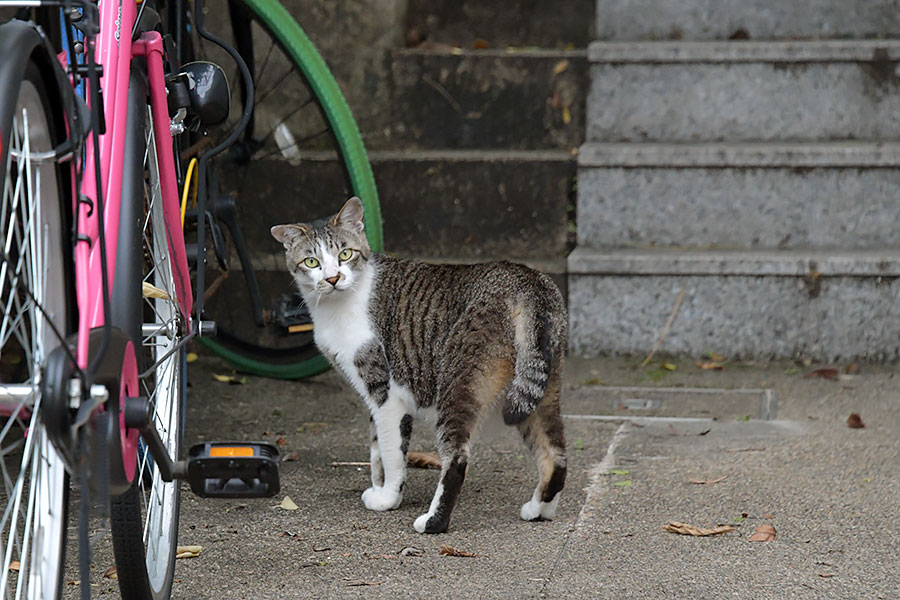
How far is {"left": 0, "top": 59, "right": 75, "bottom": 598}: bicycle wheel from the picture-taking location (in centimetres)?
165

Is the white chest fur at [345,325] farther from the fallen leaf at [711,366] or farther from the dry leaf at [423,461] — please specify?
the fallen leaf at [711,366]

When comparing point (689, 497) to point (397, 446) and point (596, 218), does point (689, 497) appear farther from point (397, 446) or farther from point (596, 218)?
point (596, 218)

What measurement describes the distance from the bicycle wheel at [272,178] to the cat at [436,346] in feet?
2.01

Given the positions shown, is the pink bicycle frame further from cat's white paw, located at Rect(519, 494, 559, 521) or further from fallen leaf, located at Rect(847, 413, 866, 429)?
fallen leaf, located at Rect(847, 413, 866, 429)

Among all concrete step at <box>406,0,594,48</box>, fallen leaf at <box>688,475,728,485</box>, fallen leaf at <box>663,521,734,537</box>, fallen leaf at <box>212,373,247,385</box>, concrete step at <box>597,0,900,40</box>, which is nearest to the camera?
fallen leaf at <box>663,521,734,537</box>

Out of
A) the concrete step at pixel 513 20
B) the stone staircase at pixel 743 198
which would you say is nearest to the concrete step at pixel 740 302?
the stone staircase at pixel 743 198

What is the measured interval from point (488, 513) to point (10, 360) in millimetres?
1268

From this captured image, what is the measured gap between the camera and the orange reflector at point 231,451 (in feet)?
6.42

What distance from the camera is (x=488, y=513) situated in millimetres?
3002

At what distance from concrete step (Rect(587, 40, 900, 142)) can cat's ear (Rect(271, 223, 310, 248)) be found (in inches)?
77.0

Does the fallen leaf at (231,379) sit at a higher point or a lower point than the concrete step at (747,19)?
lower

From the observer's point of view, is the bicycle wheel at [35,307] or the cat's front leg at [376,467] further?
the cat's front leg at [376,467]

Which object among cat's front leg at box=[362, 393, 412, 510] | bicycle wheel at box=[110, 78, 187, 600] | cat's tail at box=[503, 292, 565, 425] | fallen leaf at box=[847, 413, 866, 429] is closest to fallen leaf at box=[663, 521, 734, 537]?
cat's tail at box=[503, 292, 565, 425]

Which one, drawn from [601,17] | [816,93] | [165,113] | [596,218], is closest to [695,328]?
[596,218]
